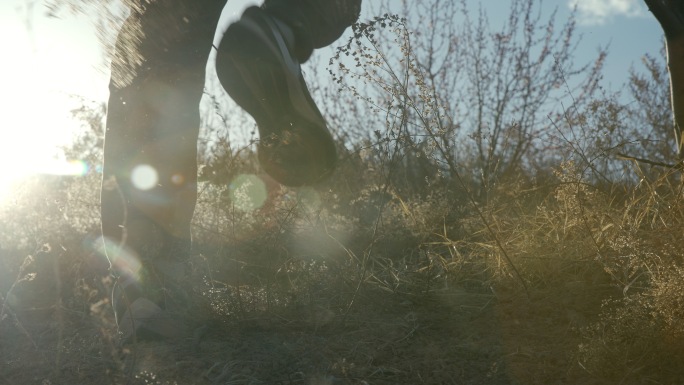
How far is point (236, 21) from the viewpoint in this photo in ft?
9.02

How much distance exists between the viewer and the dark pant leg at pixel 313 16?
2.97 meters

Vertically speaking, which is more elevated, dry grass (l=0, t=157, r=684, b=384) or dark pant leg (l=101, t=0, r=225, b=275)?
dark pant leg (l=101, t=0, r=225, b=275)

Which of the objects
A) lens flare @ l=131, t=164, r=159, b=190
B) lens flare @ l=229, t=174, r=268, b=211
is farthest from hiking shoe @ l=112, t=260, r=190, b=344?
lens flare @ l=229, t=174, r=268, b=211

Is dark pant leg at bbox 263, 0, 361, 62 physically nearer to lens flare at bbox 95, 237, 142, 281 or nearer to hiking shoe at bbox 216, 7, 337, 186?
hiking shoe at bbox 216, 7, 337, 186

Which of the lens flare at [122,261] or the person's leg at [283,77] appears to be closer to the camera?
the lens flare at [122,261]

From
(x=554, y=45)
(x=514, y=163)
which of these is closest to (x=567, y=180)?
(x=514, y=163)

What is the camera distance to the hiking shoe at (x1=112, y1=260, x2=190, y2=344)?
2.28 m

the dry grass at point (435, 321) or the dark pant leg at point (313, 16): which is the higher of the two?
the dark pant leg at point (313, 16)

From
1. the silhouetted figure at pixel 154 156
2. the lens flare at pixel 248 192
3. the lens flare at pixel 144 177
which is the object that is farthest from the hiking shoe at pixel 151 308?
the lens flare at pixel 248 192

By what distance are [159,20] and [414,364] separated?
1.23 m

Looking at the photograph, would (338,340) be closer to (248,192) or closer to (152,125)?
(152,125)

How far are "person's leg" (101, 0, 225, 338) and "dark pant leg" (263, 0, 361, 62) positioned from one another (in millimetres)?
623

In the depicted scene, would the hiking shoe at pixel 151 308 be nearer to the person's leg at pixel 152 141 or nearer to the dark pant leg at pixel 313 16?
the person's leg at pixel 152 141

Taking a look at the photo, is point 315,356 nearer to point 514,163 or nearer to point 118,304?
point 118,304
